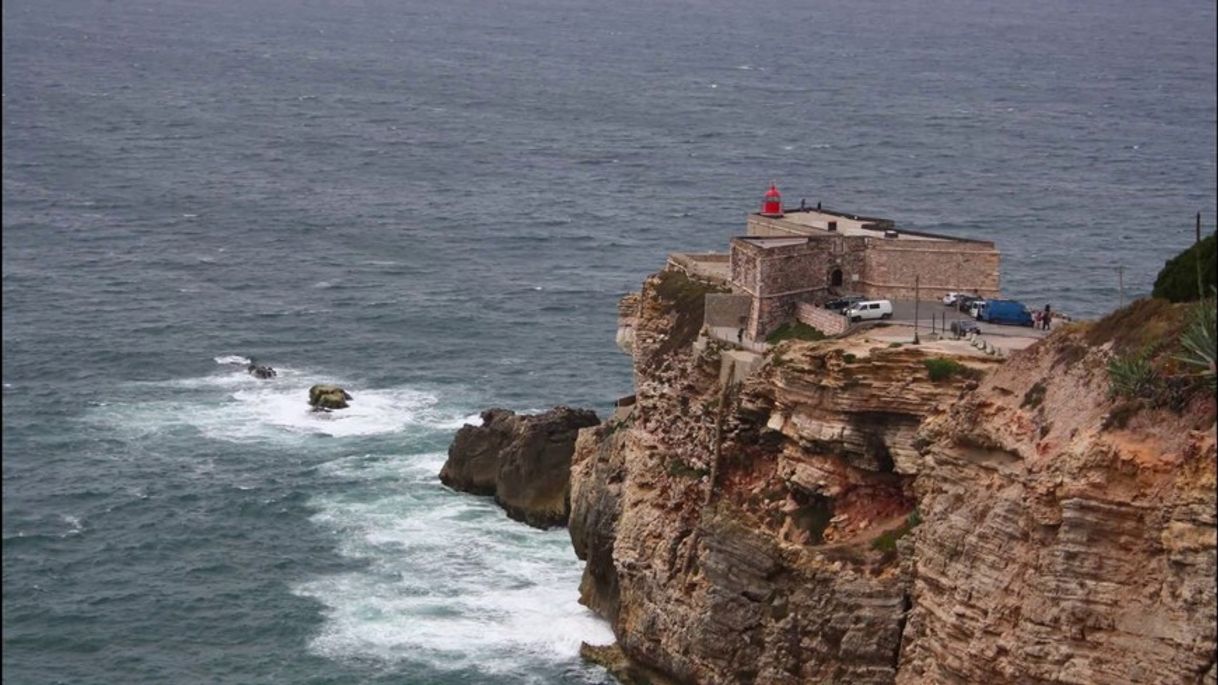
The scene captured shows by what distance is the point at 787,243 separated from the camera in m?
85.0

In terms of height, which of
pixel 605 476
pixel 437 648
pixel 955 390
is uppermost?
pixel 955 390

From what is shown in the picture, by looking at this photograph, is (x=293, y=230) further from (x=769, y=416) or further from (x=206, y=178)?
(x=769, y=416)

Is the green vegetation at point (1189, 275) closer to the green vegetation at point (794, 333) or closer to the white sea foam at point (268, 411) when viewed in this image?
the green vegetation at point (794, 333)

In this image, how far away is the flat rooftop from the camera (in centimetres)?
8969

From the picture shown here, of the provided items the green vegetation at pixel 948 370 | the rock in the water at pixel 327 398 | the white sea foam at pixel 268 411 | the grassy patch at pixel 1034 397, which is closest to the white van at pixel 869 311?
the green vegetation at pixel 948 370

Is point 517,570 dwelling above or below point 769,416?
below

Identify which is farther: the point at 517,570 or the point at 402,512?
the point at 402,512

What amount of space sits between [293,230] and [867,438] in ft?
352

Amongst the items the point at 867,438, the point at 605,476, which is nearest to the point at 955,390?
the point at 867,438

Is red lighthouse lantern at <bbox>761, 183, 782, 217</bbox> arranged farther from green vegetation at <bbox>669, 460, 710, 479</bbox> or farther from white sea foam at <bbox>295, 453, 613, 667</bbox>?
white sea foam at <bbox>295, 453, 613, 667</bbox>

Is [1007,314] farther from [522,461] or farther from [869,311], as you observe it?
[522,461]

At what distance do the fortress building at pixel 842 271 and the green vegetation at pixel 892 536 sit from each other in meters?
13.3

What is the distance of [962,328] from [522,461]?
29881 millimetres

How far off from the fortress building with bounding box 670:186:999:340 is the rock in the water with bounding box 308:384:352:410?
3695cm
